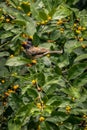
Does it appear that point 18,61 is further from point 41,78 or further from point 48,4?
point 48,4

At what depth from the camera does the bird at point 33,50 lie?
5.96ft

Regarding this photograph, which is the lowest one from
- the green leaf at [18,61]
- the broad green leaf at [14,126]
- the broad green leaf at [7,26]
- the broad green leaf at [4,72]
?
the broad green leaf at [14,126]

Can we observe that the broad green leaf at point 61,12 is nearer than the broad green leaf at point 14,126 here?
No

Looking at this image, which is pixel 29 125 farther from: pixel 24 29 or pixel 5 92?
pixel 24 29

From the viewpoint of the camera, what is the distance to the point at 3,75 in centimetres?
202

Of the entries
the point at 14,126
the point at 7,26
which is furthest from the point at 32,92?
the point at 7,26

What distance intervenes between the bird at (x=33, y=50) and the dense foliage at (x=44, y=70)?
0.08 feet

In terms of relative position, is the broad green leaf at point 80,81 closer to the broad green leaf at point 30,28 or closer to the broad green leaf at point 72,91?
the broad green leaf at point 72,91

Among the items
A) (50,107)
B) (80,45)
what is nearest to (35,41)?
(80,45)

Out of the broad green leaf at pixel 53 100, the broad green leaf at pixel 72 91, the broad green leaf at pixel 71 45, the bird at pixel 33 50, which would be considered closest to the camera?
the broad green leaf at pixel 53 100

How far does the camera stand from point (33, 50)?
5.95 ft

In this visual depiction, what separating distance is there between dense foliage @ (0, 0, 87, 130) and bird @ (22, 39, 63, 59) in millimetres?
24

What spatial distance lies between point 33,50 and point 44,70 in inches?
4.7

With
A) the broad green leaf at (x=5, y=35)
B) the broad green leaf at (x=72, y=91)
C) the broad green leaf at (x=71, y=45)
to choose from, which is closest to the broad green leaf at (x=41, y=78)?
the broad green leaf at (x=72, y=91)
